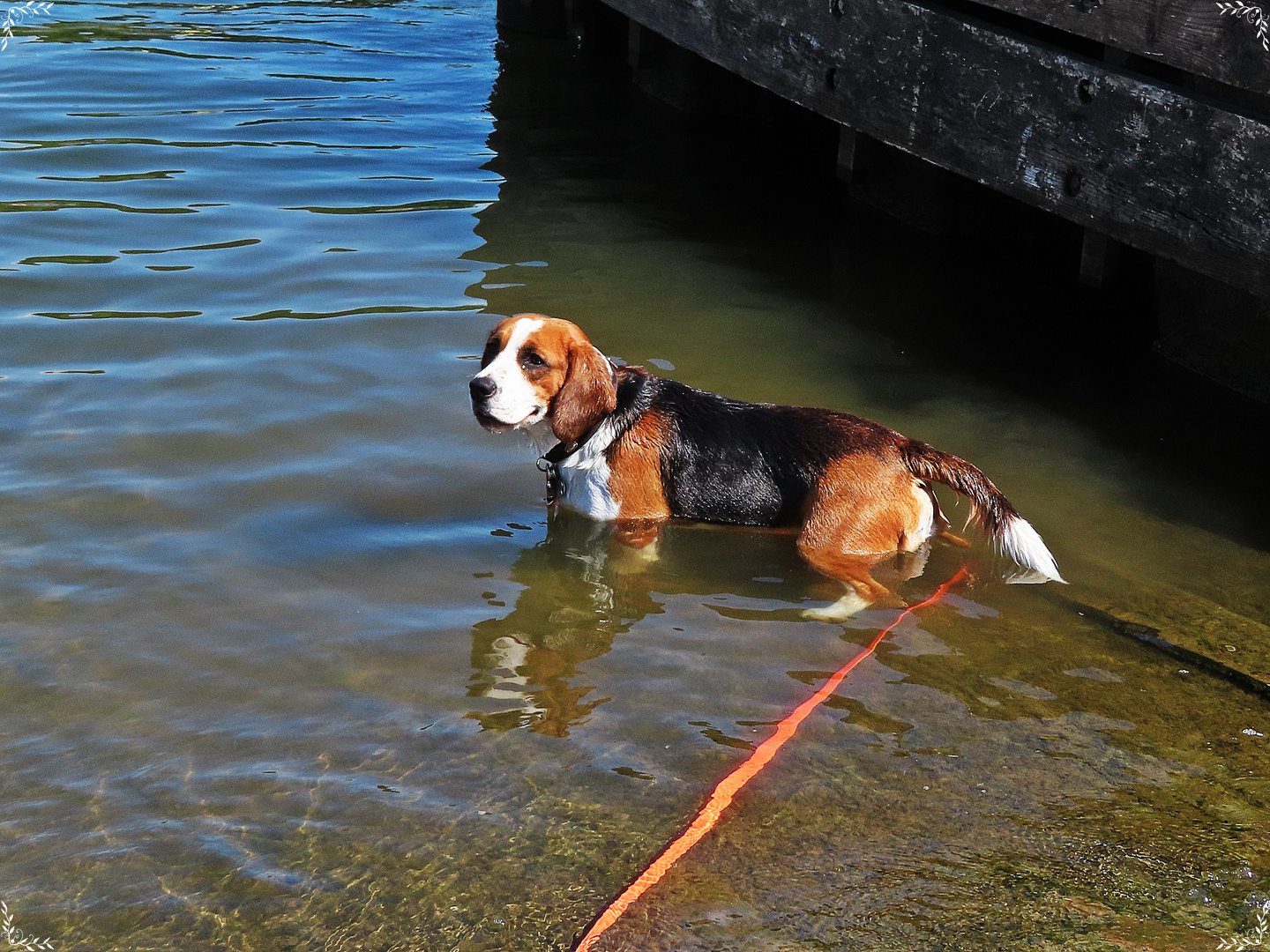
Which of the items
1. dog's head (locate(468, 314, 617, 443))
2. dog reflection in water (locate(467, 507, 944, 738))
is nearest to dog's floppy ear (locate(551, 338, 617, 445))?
dog's head (locate(468, 314, 617, 443))

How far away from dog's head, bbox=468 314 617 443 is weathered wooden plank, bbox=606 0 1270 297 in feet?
8.02

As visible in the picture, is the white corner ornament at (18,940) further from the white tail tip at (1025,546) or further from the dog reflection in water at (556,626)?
the white tail tip at (1025,546)

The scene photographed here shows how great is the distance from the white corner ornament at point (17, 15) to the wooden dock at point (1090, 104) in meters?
7.94

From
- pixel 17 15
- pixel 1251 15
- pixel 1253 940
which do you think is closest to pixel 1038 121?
pixel 1251 15

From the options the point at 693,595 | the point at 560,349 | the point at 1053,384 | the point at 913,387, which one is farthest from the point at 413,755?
the point at 1053,384

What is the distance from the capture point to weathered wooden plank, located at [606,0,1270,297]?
207 inches

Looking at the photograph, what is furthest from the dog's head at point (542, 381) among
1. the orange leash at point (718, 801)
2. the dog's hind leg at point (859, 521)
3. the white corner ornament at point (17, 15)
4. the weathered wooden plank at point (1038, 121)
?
the white corner ornament at point (17, 15)

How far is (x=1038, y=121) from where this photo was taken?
603 centimetres

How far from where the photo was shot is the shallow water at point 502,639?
3.27 metres

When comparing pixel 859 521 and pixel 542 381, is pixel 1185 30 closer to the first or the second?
pixel 859 521

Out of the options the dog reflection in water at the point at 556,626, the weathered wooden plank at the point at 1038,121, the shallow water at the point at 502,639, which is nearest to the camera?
the shallow water at the point at 502,639

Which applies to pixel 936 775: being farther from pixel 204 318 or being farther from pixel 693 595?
pixel 204 318

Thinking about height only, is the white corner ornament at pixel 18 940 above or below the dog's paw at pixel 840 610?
below

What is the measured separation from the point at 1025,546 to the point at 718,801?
1.62m
